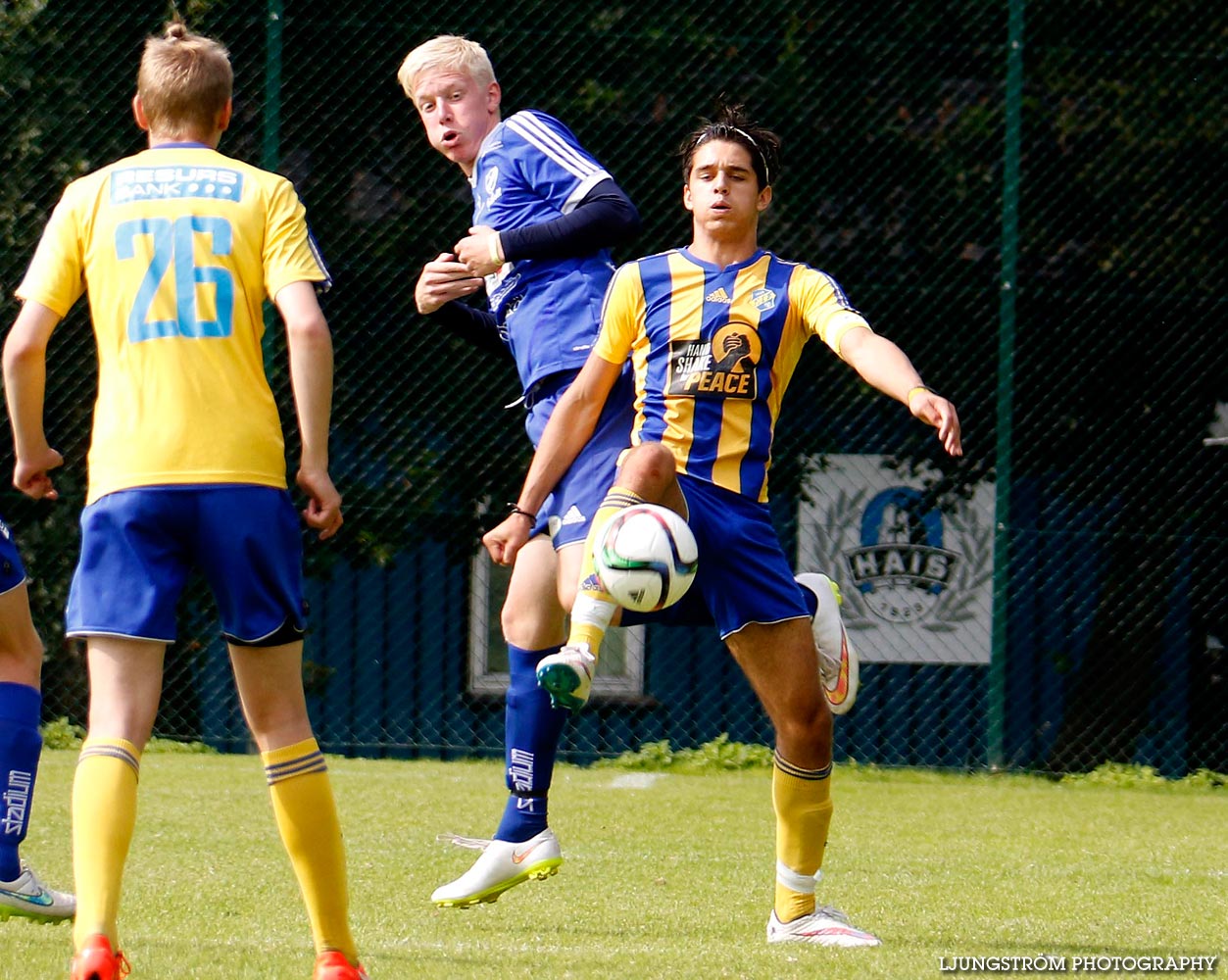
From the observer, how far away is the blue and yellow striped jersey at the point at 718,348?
3.86 meters

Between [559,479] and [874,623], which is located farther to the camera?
[874,623]

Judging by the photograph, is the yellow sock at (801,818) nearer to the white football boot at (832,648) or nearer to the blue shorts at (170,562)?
the white football boot at (832,648)

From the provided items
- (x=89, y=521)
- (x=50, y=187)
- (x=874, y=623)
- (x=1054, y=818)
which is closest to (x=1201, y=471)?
(x=874, y=623)

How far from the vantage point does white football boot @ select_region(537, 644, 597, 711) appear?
11.4 ft

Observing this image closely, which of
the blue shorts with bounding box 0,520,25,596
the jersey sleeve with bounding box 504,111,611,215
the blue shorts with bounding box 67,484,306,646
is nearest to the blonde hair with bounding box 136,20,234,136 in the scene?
the blue shorts with bounding box 67,484,306,646

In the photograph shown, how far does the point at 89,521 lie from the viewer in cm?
304

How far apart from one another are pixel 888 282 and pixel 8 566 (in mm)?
5210

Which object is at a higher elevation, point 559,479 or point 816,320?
point 816,320

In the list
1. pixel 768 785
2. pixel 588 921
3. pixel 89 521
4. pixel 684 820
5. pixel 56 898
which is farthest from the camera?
pixel 768 785

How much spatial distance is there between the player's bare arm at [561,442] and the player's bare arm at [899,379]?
60 centimetres

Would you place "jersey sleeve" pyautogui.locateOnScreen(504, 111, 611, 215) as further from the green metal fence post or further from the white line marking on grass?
the green metal fence post

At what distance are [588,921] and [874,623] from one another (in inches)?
178

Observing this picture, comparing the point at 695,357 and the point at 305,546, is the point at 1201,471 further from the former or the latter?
the point at 695,357

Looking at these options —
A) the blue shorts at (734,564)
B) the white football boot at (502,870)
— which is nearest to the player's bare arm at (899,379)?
the blue shorts at (734,564)
